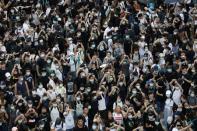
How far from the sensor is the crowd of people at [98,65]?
76.6 feet

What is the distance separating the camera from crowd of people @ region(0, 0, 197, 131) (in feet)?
76.6

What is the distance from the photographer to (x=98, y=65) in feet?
86.6

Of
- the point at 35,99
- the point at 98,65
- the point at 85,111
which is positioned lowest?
the point at 85,111

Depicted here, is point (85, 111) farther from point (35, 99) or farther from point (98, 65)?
point (98, 65)

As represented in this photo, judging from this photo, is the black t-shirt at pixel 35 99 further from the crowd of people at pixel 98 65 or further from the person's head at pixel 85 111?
the person's head at pixel 85 111

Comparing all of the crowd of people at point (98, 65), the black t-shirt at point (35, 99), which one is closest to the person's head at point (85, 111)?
the crowd of people at point (98, 65)

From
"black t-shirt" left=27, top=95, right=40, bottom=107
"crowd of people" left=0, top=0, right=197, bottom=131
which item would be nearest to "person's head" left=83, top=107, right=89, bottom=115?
"crowd of people" left=0, top=0, right=197, bottom=131

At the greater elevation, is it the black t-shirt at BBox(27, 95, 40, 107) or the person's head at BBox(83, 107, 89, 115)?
the black t-shirt at BBox(27, 95, 40, 107)

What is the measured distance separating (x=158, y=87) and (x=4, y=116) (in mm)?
5329

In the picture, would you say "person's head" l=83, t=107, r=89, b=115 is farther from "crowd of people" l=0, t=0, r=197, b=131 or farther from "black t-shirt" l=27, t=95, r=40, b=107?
"black t-shirt" l=27, t=95, r=40, b=107

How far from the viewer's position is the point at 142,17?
29734 mm

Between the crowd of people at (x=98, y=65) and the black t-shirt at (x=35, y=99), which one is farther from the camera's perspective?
the black t-shirt at (x=35, y=99)

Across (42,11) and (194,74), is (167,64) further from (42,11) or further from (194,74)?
(42,11)

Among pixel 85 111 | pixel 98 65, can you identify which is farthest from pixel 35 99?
pixel 98 65
